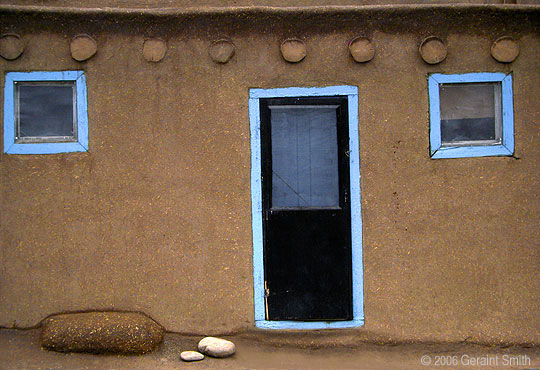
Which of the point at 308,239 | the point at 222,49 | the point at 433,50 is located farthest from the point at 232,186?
the point at 433,50

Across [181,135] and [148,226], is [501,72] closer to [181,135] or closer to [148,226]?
[181,135]

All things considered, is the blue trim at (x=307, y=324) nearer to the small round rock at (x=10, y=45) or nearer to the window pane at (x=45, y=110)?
the window pane at (x=45, y=110)

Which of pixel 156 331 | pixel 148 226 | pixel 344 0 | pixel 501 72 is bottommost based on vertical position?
pixel 156 331

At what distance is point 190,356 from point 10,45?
2.71m

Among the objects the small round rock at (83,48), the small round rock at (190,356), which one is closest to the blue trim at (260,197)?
the small round rock at (190,356)

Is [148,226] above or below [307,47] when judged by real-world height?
below

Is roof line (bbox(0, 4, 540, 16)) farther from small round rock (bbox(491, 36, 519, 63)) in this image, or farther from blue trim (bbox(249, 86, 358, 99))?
blue trim (bbox(249, 86, 358, 99))

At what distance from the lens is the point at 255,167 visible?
3.95 metres

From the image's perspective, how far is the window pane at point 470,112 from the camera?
13.1 feet

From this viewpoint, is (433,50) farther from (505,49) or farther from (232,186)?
(232,186)

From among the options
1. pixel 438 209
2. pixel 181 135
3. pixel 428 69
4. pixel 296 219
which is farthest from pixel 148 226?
pixel 428 69

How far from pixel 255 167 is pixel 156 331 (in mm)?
1449

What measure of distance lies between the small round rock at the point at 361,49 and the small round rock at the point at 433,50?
389 mm

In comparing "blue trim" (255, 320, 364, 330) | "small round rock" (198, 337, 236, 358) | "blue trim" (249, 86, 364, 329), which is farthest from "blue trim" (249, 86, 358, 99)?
"small round rock" (198, 337, 236, 358)
